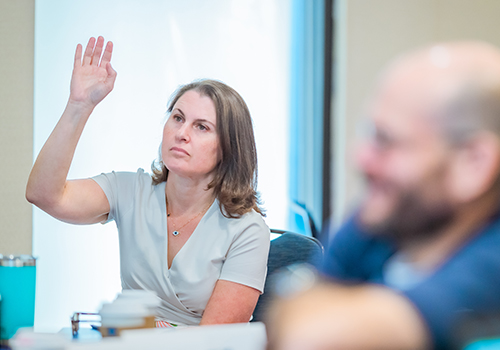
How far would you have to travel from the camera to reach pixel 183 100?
144 centimetres

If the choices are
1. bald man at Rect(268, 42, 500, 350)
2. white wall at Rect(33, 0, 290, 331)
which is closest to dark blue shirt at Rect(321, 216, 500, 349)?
bald man at Rect(268, 42, 500, 350)

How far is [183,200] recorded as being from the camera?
1456 mm

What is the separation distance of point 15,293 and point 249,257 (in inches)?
24.3

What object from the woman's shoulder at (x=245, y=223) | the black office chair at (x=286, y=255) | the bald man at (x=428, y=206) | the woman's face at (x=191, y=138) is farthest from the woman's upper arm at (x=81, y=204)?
the bald man at (x=428, y=206)

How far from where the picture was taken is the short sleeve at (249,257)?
1282 millimetres

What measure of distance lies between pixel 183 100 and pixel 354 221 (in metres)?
1.06

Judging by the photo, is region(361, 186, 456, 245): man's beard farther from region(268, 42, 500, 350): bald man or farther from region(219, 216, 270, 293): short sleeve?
region(219, 216, 270, 293): short sleeve

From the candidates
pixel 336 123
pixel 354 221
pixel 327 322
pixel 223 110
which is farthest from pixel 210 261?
pixel 336 123

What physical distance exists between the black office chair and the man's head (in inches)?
46.6

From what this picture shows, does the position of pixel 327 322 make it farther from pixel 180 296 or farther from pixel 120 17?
pixel 120 17

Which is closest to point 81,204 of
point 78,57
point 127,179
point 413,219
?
point 127,179

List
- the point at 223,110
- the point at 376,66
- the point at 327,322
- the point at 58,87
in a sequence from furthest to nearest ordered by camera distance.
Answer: the point at 376,66, the point at 58,87, the point at 223,110, the point at 327,322

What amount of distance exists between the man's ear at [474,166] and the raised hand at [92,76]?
44.0 inches

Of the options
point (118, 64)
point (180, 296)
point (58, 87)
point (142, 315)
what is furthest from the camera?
point (118, 64)
